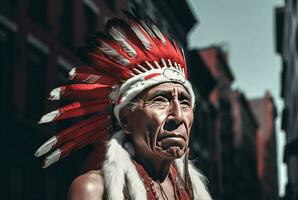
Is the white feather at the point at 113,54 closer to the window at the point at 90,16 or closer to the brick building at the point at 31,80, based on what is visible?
the brick building at the point at 31,80

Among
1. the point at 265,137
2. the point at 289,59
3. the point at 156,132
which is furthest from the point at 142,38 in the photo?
the point at 265,137

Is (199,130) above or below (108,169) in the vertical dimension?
below

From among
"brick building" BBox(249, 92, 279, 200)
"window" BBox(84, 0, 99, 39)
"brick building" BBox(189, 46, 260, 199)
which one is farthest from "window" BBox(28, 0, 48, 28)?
"brick building" BBox(249, 92, 279, 200)

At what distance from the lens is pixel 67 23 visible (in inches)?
678

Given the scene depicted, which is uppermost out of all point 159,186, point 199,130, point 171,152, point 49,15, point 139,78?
point 139,78

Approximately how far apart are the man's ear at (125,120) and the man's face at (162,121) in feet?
0.05

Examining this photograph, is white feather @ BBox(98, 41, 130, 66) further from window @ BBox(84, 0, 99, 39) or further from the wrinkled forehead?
window @ BBox(84, 0, 99, 39)

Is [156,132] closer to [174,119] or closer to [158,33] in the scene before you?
[174,119]

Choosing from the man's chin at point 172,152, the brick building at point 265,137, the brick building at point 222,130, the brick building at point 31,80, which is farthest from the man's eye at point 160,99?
the brick building at point 265,137

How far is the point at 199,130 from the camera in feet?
112

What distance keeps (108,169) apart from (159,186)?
30 centimetres

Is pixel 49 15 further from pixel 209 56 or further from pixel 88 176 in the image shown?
pixel 209 56

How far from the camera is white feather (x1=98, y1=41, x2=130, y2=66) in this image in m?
2.60

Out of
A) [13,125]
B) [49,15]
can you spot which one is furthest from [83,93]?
[49,15]
